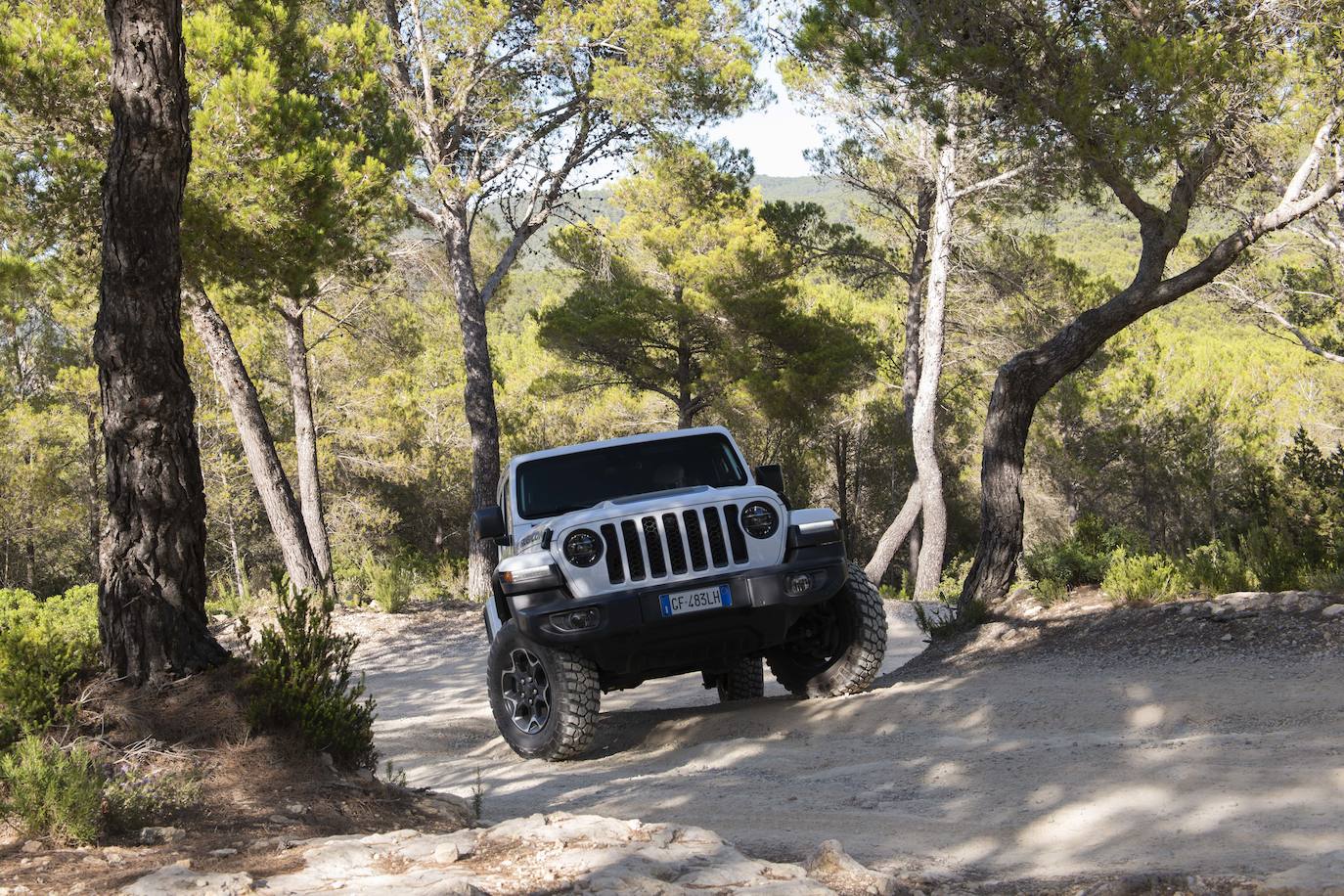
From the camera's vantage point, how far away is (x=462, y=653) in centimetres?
1488

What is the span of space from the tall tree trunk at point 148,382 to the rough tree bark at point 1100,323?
24.2ft

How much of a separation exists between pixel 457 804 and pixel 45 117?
10.4m

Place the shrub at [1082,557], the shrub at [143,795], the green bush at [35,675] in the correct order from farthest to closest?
the shrub at [1082,557]
the green bush at [35,675]
the shrub at [143,795]

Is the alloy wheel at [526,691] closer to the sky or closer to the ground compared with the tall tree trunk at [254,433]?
closer to the ground

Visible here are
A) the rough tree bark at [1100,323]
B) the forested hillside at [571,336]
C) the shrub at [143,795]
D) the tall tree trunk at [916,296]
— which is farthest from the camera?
the tall tree trunk at [916,296]

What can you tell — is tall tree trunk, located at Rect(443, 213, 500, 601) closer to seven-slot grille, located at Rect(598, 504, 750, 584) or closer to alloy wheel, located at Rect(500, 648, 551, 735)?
alloy wheel, located at Rect(500, 648, 551, 735)

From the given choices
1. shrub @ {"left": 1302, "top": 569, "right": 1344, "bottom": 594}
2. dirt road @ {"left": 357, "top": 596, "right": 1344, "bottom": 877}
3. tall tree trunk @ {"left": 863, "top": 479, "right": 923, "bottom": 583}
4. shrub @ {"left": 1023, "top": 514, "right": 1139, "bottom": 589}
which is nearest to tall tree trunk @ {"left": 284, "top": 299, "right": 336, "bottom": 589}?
tall tree trunk @ {"left": 863, "top": 479, "right": 923, "bottom": 583}

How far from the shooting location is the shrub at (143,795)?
15.8ft

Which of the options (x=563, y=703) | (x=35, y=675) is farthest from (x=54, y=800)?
(x=563, y=703)

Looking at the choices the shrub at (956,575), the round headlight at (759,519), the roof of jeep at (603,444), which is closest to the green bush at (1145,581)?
the roof of jeep at (603,444)

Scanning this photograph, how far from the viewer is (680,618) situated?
705cm

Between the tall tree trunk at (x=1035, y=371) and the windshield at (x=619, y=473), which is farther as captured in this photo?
the tall tree trunk at (x=1035, y=371)

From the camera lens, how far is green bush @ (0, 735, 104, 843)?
→ 15.1 ft

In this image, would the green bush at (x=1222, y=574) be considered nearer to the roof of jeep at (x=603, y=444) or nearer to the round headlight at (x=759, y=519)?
the roof of jeep at (x=603, y=444)
